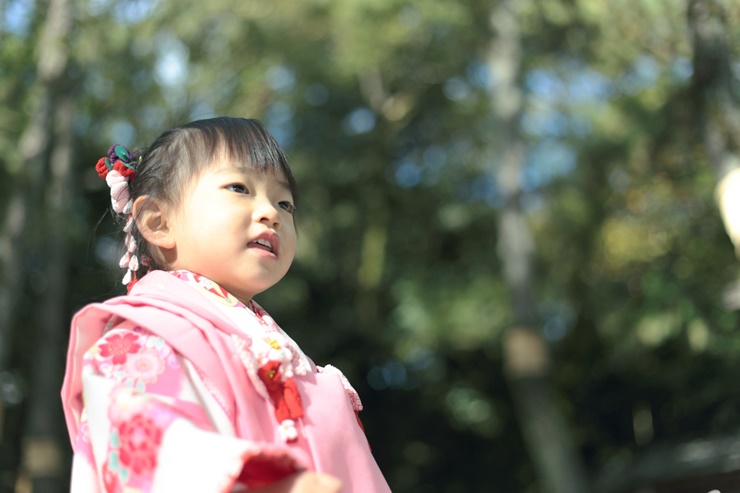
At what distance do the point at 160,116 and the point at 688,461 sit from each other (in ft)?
22.9

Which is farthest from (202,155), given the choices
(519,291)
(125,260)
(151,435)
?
(519,291)

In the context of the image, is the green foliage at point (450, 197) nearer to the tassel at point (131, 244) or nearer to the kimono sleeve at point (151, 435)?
the tassel at point (131, 244)

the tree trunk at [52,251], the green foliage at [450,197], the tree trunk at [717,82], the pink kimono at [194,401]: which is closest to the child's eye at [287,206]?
the pink kimono at [194,401]

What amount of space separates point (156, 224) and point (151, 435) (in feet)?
1.76

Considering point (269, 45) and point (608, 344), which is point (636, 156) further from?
point (269, 45)

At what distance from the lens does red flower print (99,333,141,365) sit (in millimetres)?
1533

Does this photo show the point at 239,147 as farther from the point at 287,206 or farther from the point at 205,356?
the point at 205,356

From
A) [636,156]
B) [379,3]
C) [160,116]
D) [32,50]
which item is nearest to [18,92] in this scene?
[32,50]

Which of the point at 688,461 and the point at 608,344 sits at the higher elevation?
the point at 608,344

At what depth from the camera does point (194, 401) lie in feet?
4.85

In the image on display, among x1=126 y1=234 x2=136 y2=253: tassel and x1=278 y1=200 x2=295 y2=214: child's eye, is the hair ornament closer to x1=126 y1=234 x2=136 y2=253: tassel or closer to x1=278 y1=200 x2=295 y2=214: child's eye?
x1=126 y1=234 x2=136 y2=253: tassel

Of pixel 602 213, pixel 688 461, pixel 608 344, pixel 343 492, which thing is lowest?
pixel 343 492

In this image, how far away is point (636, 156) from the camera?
10664 mm

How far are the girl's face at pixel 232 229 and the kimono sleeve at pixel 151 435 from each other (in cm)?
22
